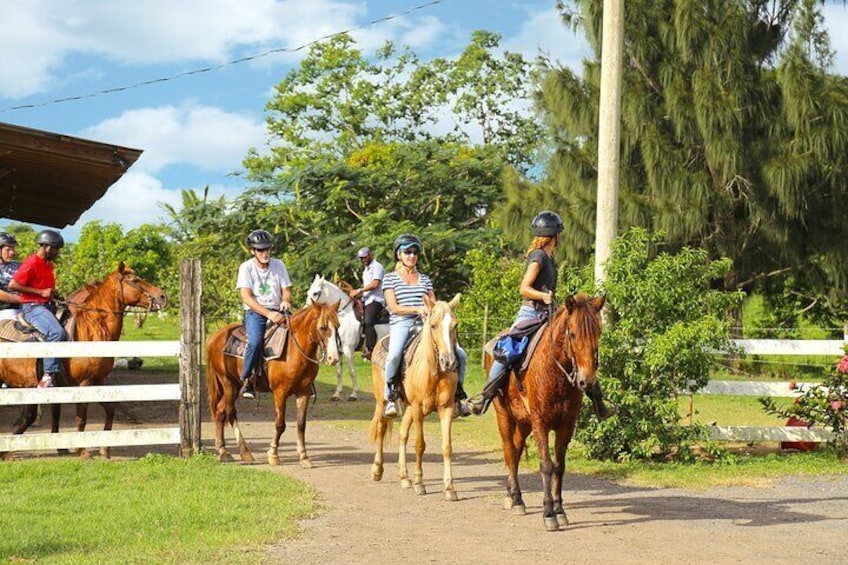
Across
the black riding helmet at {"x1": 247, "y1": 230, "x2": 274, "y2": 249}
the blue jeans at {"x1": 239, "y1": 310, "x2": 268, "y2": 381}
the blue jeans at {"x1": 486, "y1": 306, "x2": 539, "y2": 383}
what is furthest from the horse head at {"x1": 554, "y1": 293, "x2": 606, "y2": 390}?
the black riding helmet at {"x1": 247, "y1": 230, "x2": 274, "y2": 249}

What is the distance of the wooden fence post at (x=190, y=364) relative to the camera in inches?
507

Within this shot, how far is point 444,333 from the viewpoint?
1041cm

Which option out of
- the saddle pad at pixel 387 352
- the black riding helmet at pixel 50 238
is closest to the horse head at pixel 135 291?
the black riding helmet at pixel 50 238

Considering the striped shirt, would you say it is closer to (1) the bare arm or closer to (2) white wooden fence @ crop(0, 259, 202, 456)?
(1) the bare arm

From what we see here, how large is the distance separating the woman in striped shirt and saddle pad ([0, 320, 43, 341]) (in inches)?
188

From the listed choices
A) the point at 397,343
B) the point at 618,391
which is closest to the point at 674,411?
the point at 618,391

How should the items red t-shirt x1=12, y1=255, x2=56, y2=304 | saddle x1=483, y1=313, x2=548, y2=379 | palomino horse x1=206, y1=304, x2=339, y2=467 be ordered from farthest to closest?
red t-shirt x1=12, y1=255, x2=56, y2=304, palomino horse x1=206, y1=304, x2=339, y2=467, saddle x1=483, y1=313, x2=548, y2=379

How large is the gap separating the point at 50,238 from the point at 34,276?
0.48 meters

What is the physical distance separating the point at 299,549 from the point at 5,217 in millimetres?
18997

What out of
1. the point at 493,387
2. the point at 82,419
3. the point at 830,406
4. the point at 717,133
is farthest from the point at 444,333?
the point at 717,133

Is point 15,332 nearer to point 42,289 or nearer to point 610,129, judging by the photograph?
point 42,289

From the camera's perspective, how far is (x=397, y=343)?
1123 cm

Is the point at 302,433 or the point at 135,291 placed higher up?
the point at 135,291

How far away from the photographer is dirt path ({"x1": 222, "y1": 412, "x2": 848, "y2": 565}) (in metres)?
7.95
